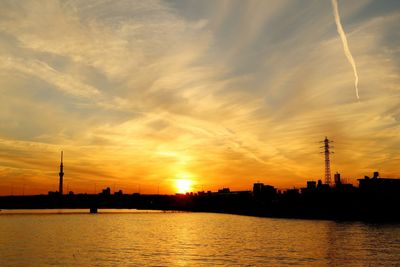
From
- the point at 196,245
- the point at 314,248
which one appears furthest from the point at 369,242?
the point at 196,245

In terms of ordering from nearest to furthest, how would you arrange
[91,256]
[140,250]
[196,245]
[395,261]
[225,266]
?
[225,266], [395,261], [91,256], [140,250], [196,245]

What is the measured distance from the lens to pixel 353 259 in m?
76.9

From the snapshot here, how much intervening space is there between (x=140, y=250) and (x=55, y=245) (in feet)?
82.7

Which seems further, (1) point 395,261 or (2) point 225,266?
(1) point 395,261

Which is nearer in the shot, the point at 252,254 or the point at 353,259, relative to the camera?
the point at 353,259

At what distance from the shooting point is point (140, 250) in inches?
3681

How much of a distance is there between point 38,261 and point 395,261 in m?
61.1

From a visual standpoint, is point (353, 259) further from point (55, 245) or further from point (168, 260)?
point (55, 245)

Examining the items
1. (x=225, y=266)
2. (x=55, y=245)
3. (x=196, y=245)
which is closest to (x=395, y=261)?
(x=225, y=266)

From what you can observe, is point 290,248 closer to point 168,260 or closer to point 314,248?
point 314,248

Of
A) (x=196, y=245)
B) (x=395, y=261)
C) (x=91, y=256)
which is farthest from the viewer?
(x=196, y=245)

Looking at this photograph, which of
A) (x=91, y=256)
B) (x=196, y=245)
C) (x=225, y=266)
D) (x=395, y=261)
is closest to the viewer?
(x=225, y=266)

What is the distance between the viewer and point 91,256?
8350cm

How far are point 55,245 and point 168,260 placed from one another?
41.6 meters
